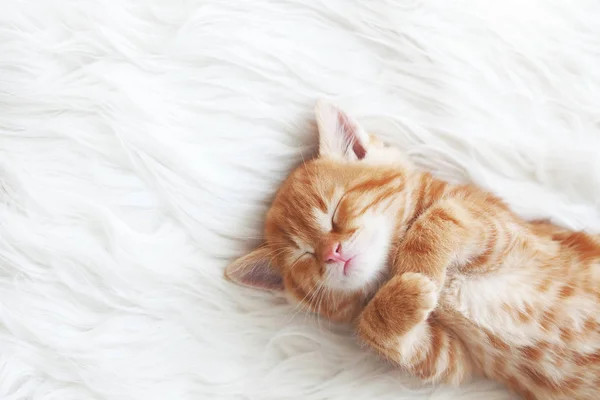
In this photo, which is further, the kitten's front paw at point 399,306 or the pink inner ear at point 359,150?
the pink inner ear at point 359,150

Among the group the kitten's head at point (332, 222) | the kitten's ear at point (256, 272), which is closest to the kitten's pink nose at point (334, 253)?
the kitten's head at point (332, 222)

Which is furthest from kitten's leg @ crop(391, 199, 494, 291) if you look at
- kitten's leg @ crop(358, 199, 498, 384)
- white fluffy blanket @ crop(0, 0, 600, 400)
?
white fluffy blanket @ crop(0, 0, 600, 400)

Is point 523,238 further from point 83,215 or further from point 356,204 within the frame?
point 83,215

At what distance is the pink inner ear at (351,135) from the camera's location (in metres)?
1.05

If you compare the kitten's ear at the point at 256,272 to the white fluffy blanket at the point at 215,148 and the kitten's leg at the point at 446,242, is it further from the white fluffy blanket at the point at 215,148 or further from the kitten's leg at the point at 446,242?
the kitten's leg at the point at 446,242

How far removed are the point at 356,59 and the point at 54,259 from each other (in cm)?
60

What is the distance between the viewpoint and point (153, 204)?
3.44ft

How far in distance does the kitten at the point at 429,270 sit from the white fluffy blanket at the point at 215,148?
1.9 inches

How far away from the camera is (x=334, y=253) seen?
98 centimetres

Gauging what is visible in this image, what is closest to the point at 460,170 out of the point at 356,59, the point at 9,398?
the point at 356,59

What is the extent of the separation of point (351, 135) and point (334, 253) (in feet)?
0.70

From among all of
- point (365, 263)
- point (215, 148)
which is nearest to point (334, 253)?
point (365, 263)

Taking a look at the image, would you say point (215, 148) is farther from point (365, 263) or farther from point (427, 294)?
point (427, 294)

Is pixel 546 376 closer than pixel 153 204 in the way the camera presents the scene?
Yes
